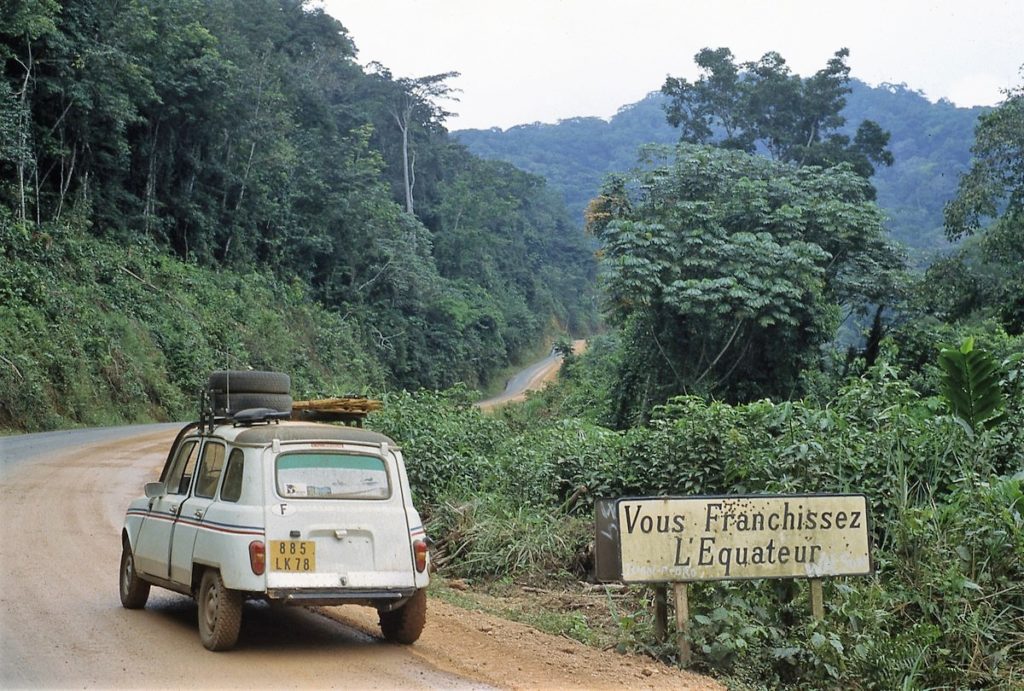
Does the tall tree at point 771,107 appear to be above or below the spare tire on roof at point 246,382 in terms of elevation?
above

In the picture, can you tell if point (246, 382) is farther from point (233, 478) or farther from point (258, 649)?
point (258, 649)

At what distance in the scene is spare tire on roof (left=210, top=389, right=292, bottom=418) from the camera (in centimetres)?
1019

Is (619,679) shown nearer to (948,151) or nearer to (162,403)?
(162,403)

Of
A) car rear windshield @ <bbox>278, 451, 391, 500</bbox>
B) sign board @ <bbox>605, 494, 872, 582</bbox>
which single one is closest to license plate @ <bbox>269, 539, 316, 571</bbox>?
car rear windshield @ <bbox>278, 451, 391, 500</bbox>

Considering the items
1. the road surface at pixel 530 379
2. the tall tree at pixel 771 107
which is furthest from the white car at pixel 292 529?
the road surface at pixel 530 379

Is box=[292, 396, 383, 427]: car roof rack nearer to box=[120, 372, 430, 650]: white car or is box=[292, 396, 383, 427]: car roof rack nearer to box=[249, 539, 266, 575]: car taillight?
box=[120, 372, 430, 650]: white car

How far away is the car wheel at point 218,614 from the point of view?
7.31 m

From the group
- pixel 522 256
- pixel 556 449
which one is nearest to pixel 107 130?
pixel 556 449

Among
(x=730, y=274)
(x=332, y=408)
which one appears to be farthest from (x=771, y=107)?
(x=332, y=408)

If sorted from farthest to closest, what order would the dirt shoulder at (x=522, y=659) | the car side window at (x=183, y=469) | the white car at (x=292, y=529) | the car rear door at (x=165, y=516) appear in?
the car side window at (x=183, y=469) → the car rear door at (x=165, y=516) → the white car at (x=292, y=529) → the dirt shoulder at (x=522, y=659)

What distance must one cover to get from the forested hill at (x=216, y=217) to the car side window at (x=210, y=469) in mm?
19125

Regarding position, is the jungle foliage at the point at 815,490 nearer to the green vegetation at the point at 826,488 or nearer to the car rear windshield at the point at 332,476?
the green vegetation at the point at 826,488

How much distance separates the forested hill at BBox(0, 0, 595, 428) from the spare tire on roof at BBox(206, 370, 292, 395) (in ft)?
54.8

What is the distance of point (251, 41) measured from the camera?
50062mm
